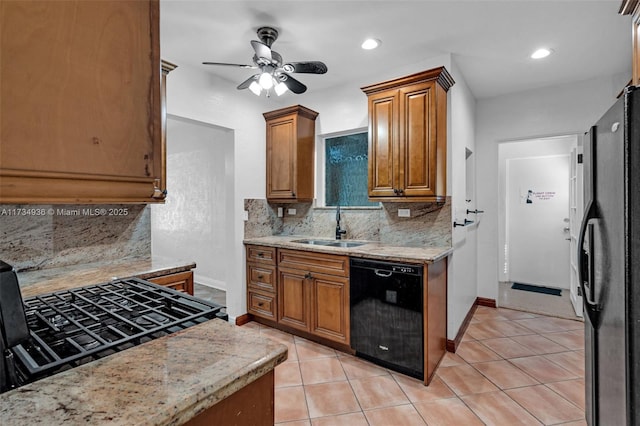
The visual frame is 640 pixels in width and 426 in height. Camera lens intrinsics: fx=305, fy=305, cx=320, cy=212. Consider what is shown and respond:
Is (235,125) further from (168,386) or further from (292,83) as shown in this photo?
(168,386)

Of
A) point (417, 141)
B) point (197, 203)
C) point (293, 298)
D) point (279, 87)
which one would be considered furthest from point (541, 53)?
point (197, 203)

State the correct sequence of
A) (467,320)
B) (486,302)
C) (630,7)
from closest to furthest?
(630,7) → (467,320) → (486,302)

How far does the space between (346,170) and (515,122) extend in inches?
84.4

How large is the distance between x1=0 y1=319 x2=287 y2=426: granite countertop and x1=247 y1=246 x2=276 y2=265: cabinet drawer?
232 centimetres

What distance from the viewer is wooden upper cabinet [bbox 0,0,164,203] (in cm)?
50

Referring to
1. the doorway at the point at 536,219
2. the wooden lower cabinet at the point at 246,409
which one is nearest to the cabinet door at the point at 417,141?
the wooden lower cabinet at the point at 246,409

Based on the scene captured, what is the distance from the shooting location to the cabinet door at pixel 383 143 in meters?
2.74

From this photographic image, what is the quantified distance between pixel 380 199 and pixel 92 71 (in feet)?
8.15

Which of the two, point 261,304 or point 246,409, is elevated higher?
point 246,409

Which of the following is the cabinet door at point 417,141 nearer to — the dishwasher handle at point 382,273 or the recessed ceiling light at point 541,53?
the dishwasher handle at point 382,273

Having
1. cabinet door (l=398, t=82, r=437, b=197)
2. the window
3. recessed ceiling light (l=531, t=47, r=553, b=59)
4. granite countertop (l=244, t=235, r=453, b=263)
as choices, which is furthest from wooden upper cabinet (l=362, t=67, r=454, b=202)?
recessed ceiling light (l=531, t=47, r=553, b=59)

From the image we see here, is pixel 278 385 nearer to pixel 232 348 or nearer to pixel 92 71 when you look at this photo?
pixel 232 348

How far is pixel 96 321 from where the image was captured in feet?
3.13

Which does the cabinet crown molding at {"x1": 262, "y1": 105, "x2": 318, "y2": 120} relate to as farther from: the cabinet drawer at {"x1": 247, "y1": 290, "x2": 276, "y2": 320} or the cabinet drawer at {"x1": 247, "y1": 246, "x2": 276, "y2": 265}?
the cabinet drawer at {"x1": 247, "y1": 290, "x2": 276, "y2": 320}
